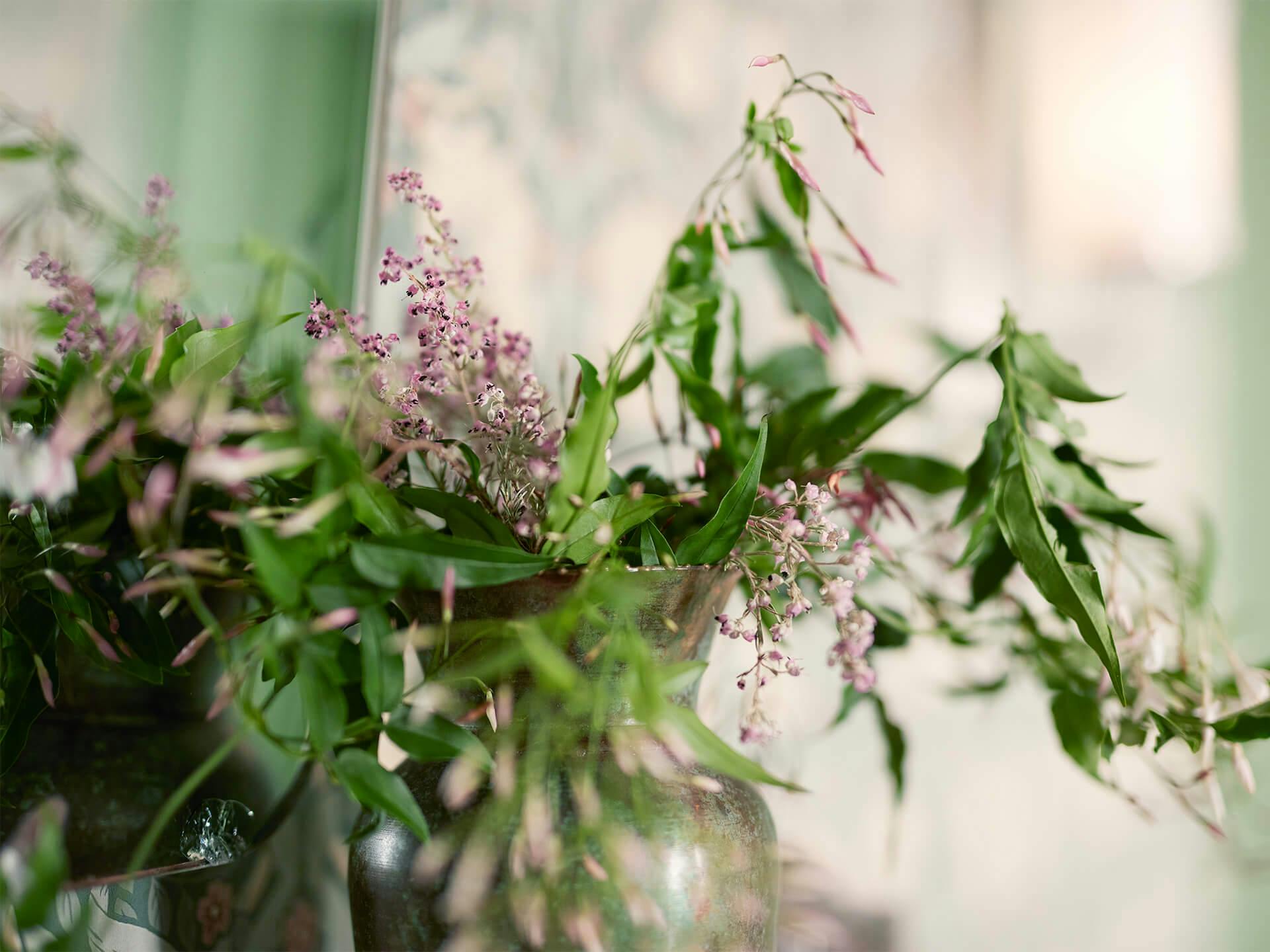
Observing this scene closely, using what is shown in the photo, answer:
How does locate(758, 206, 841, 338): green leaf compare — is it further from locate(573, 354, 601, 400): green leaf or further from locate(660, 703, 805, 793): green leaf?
locate(660, 703, 805, 793): green leaf

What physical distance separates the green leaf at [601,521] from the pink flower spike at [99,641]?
0.19 meters

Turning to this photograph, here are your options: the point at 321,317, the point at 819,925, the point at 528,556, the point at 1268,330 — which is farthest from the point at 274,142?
the point at 1268,330

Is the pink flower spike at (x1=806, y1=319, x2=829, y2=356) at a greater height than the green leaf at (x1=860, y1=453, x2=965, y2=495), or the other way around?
the pink flower spike at (x1=806, y1=319, x2=829, y2=356)

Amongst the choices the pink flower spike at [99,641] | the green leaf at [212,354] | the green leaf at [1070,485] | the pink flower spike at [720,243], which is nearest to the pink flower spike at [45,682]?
the pink flower spike at [99,641]

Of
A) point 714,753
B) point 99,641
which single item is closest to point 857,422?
point 714,753

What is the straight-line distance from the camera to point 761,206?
0.62 meters

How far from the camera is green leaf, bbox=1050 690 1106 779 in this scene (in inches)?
19.5

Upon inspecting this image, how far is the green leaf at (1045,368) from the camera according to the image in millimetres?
470

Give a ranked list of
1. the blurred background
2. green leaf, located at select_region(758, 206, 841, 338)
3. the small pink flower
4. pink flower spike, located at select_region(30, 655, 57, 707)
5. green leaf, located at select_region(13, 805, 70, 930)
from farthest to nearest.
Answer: the blurred background < green leaf, located at select_region(758, 206, 841, 338) < the small pink flower < pink flower spike, located at select_region(30, 655, 57, 707) < green leaf, located at select_region(13, 805, 70, 930)

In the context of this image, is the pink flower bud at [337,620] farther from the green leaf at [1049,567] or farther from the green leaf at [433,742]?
the green leaf at [1049,567]

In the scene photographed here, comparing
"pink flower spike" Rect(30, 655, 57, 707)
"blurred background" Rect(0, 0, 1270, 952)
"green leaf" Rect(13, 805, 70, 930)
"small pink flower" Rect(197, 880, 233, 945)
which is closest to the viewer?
"green leaf" Rect(13, 805, 70, 930)

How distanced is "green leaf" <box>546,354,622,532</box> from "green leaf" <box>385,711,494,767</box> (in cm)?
8

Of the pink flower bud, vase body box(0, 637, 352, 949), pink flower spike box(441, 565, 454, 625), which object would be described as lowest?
vase body box(0, 637, 352, 949)

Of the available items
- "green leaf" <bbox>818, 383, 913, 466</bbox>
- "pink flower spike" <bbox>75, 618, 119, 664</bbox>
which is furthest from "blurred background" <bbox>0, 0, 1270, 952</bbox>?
"pink flower spike" <bbox>75, 618, 119, 664</bbox>
